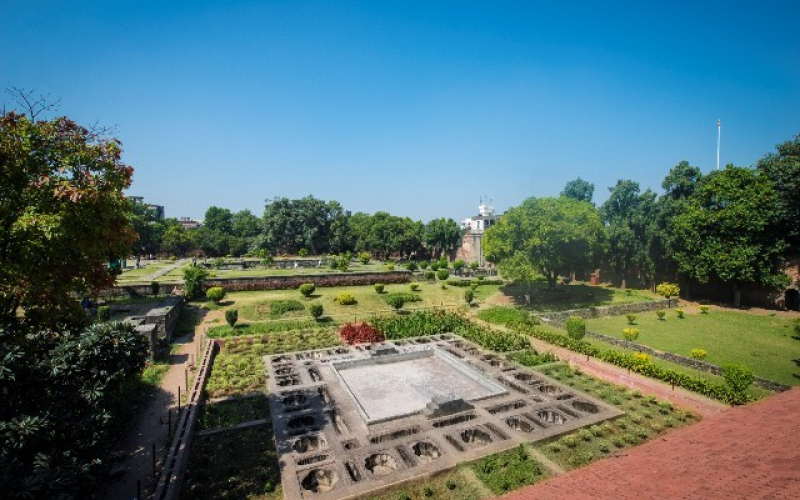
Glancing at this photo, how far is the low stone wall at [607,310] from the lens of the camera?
24292 millimetres

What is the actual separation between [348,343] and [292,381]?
528cm

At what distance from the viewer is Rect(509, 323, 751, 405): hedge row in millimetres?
13156

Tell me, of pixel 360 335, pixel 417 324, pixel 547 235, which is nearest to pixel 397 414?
pixel 360 335

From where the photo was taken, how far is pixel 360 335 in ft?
67.8

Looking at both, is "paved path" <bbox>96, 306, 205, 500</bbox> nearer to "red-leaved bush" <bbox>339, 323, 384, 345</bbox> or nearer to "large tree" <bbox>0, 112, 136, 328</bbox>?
"large tree" <bbox>0, 112, 136, 328</bbox>

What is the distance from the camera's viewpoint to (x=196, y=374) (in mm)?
15500

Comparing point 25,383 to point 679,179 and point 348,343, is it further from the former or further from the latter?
point 679,179

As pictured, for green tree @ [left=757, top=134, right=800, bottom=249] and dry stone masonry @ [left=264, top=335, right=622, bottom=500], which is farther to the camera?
green tree @ [left=757, top=134, right=800, bottom=249]

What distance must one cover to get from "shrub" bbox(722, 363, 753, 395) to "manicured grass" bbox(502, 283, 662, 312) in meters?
14.2

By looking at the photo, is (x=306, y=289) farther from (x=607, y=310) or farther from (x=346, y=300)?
(x=607, y=310)

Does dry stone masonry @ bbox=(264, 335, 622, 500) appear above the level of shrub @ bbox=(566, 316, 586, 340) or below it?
below

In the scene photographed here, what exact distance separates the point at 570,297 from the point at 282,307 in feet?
70.7

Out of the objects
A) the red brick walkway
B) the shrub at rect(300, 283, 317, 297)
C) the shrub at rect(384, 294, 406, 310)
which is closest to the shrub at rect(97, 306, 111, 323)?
the shrub at rect(300, 283, 317, 297)

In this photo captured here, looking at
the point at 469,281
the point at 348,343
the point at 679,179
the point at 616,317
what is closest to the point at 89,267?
the point at 348,343
